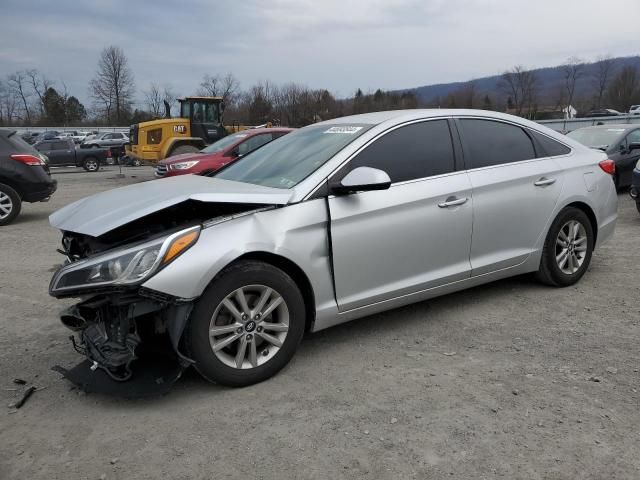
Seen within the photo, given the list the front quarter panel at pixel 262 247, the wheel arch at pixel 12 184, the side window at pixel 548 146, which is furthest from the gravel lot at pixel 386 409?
the wheel arch at pixel 12 184

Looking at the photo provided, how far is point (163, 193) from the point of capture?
3.50 m

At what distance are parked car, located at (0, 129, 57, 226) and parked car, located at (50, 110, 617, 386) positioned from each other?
22.1 ft

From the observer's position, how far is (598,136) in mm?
11336

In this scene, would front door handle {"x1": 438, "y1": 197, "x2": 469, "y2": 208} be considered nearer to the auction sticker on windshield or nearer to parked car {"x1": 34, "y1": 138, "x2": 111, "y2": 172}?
the auction sticker on windshield

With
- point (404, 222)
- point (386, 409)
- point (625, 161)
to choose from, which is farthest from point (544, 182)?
point (625, 161)

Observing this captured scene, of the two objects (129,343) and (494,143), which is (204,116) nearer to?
(494,143)

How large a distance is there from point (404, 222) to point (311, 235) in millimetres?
744

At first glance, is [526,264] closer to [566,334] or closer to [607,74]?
[566,334]

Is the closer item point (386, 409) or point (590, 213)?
point (386, 409)

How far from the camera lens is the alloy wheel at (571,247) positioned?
4891 millimetres

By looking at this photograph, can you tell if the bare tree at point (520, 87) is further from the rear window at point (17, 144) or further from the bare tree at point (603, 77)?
the rear window at point (17, 144)

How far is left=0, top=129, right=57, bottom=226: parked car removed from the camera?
955 cm

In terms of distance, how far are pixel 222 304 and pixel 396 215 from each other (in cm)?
139

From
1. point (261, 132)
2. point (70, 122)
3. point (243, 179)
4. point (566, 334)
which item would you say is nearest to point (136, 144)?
point (261, 132)
